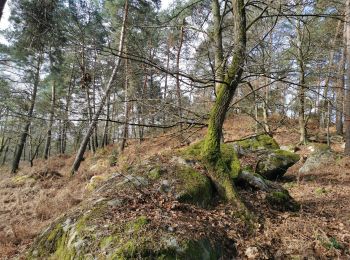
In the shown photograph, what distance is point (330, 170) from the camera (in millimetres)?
8633

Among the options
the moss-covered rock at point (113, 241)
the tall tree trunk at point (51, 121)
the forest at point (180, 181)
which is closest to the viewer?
the moss-covered rock at point (113, 241)

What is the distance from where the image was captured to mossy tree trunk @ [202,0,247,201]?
4109 millimetres

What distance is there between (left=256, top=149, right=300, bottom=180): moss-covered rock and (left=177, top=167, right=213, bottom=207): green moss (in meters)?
3.93

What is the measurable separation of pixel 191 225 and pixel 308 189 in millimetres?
4676

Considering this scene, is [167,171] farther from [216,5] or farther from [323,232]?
[216,5]

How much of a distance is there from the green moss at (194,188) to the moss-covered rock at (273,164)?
393 centimetres

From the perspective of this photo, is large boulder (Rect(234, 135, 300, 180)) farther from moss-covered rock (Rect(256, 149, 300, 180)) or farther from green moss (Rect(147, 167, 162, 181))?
green moss (Rect(147, 167, 162, 181))

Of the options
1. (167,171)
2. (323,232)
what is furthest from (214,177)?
(323,232)

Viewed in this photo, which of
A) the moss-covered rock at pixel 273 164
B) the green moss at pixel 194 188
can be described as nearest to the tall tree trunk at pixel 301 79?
the moss-covered rock at pixel 273 164

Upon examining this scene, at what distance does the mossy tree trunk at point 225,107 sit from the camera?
13.5 ft

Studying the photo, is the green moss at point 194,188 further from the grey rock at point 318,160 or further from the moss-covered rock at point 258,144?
the grey rock at point 318,160

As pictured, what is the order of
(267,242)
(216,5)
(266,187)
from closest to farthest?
1. (267,242)
2. (266,187)
3. (216,5)

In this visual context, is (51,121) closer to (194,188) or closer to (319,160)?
(194,188)

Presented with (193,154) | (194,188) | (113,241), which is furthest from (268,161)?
(113,241)
